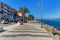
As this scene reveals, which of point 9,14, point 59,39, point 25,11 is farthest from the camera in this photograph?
point 9,14

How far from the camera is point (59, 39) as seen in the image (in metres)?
10.6

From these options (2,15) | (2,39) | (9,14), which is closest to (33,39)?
(2,39)

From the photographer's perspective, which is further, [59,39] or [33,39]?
[33,39]

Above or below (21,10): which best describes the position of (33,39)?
below

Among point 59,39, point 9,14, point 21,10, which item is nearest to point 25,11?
point 21,10

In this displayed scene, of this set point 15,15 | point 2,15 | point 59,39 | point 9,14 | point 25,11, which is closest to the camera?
point 59,39

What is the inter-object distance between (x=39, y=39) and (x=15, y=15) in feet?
277

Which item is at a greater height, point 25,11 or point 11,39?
point 25,11

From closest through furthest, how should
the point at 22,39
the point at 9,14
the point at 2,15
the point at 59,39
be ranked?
the point at 59,39, the point at 22,39, the point at 2,15, the point at 9,14

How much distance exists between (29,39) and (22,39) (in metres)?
0.68

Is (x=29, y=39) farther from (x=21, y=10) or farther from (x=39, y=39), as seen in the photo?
(x=21, y=10)

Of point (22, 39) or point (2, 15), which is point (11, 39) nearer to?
point (22, 39)

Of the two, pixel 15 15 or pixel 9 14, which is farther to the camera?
pixel 15 15

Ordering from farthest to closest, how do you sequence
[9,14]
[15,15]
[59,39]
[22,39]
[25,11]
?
[15,15]
[9,14]
[25,11]
[22,39]
[59,39]
